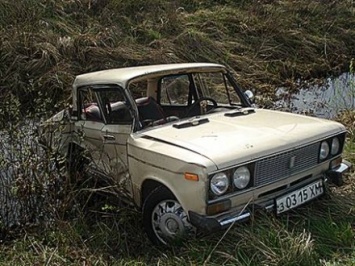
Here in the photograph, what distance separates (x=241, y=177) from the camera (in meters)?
3.72

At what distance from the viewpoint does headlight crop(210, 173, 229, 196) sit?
3.59 m

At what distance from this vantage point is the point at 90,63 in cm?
1072

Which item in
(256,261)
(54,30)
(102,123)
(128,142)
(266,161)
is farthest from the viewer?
(54,30)

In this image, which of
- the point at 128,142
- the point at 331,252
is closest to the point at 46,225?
the point at 128,142

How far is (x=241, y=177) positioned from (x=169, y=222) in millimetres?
689

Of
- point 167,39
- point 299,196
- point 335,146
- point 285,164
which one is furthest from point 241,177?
point 167,39

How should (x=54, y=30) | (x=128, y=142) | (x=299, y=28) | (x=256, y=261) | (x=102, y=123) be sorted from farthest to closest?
(x=299, y=28)
(x=54, y=30)
(x=102, y=123)
(x=128, y=142)
(x=256, y=261)

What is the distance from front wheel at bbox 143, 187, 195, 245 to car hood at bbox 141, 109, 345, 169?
397mm

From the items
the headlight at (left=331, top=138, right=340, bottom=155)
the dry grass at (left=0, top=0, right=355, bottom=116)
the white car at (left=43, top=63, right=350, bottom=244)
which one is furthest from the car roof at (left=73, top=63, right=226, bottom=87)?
the dry grass at (left=0, top=0, right=355, bottom=116)

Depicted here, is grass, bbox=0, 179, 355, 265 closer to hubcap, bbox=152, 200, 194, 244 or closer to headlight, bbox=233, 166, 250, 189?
hubcap, bbox=152, 200, 194, 244

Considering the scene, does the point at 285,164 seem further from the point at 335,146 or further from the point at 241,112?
the point at 241,112

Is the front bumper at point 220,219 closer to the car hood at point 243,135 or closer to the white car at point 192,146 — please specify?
the white car at point 192,146

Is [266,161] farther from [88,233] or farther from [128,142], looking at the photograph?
[88,233]

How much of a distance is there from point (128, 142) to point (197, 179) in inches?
39.3
